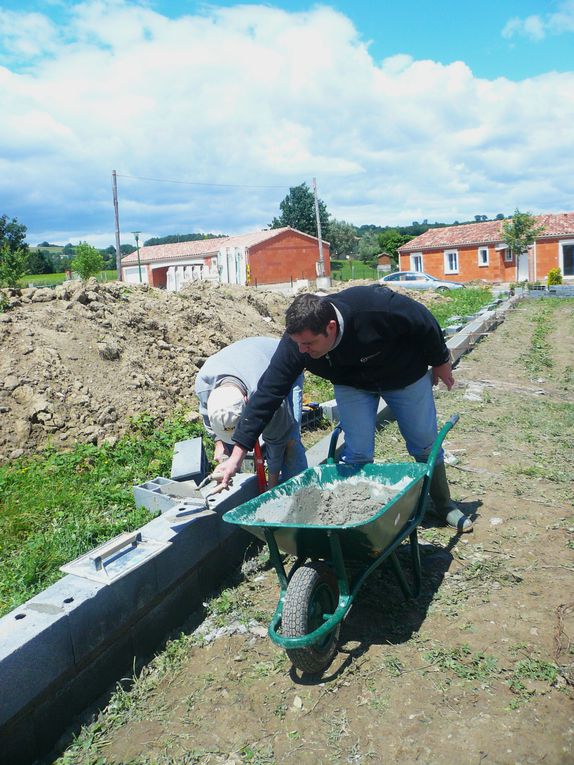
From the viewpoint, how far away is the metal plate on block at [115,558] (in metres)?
2.88

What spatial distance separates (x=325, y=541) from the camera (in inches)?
108

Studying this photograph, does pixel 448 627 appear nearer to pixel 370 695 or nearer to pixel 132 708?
pixel 370 695

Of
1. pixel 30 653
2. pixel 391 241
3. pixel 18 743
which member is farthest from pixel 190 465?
pixel 391 241

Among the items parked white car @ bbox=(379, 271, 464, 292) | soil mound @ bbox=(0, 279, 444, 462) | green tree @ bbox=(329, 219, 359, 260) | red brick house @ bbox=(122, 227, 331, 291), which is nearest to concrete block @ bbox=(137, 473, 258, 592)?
soil mound @ bbox=(0, 279, 444, 462)

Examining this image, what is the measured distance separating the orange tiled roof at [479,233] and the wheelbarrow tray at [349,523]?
121 ft

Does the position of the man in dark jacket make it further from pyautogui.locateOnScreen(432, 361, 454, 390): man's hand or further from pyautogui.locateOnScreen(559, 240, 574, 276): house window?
pyautogui.locateOnScreen(559, 240, 574, 276): house window

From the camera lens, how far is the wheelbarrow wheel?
2596 millimetres

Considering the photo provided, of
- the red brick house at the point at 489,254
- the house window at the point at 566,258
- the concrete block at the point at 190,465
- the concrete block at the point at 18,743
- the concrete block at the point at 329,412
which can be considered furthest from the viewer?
Result: the red brick house at the point at 489,254

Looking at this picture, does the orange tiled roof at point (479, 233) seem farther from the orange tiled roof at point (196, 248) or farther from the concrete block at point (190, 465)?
the concrete block at point (190, 465)

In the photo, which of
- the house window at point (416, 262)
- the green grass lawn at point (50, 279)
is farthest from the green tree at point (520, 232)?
the green grass lawn at point (50, 279)

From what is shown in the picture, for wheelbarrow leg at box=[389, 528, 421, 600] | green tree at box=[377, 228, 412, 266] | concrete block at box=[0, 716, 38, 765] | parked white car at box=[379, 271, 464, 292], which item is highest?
green tree at box=[377, 228, 412, 266]

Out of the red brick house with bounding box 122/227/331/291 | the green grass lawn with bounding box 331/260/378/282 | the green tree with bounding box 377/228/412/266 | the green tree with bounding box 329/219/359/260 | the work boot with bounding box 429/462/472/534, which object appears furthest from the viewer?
the green tree with bounding box 329/219/359/260

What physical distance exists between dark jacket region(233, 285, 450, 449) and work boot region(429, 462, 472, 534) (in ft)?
2.22

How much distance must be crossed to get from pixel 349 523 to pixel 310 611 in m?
0.45
